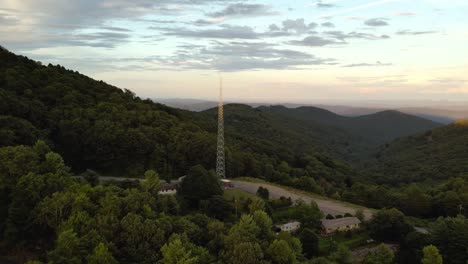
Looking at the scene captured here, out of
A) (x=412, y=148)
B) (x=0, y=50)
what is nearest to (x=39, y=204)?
(x=0, y=50)

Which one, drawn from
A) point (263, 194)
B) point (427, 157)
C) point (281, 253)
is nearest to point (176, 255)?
point (281, 253)

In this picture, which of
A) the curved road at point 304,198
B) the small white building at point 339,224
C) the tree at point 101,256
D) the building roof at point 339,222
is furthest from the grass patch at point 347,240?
the tree at point 101,256

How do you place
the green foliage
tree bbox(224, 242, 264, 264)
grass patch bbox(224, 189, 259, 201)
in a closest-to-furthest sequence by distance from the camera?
tree bbox(224, 242, 264, 264) → the green foliage → grass patch bbox(224, 189, 259, 201)

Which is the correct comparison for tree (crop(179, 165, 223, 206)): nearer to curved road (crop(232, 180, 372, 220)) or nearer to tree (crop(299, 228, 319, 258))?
tree (crop(299, 228, 319, 258))

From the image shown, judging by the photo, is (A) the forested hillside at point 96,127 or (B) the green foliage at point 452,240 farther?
(A) the forested hillside at point 96,127

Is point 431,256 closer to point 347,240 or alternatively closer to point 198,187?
point 347,240

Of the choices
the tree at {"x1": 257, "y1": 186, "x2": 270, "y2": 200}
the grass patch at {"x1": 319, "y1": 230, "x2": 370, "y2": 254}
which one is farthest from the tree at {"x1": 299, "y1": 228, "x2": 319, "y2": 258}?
the tree at {"x1": 257, "y1": 186, "x2": 270, "y2": 200}

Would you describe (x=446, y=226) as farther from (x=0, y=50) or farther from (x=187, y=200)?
(x=0, y=50)

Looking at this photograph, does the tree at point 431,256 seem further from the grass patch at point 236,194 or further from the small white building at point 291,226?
the grass patch at point 236,194
